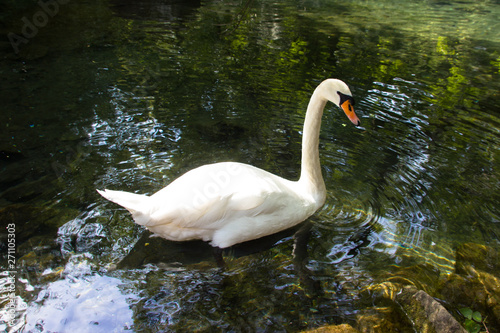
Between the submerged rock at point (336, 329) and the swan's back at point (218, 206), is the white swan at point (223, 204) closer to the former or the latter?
the swan's back at point (218, 206)

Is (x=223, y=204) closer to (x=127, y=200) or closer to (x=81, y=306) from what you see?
(x=127, y=200)

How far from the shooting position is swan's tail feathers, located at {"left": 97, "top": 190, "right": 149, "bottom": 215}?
11.5ft

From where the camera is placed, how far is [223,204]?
3.69m

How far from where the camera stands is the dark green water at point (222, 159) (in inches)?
129

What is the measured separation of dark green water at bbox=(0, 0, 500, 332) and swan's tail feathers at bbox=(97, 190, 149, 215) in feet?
1.53

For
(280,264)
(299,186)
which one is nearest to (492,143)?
(299,186)

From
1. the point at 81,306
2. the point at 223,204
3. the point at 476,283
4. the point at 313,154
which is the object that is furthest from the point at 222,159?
the point at 476,283

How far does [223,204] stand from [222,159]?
1.84 metres

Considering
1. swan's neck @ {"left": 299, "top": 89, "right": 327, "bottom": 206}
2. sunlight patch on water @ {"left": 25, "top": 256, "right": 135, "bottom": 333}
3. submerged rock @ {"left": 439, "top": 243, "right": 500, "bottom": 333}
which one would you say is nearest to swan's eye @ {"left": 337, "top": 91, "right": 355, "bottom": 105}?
swan's neck @ {"left": 299, "top": 89, "right": 327, "bottom": 206}

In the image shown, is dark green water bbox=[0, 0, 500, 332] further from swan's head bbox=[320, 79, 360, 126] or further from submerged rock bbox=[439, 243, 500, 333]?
swan's head bbox=[320, 79, 360, 126]

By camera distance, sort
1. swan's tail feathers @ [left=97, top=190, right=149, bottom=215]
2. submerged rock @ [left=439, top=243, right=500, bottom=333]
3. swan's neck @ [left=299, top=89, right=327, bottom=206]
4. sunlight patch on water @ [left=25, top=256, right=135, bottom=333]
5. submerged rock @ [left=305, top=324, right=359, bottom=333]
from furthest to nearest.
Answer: swan's neck @ [left=299, top=89, right=327, bottom=206], swan's tail feathers @ [left=97, top=190, right=149, bottom=215], submerged rock @ [left=439, top=243, right=500, bottom=333], sunlight patch on water @ [left=25, top=256, right=135, bottom=333], submerged rock @ [left=305, top=324, right=359, bottom=333]

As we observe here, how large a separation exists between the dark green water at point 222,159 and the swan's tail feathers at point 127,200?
0.46 meters

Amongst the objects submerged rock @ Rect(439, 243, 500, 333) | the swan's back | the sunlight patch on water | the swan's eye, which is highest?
the swan's eye

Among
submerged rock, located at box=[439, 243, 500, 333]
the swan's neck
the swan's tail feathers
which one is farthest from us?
the swan's neck
